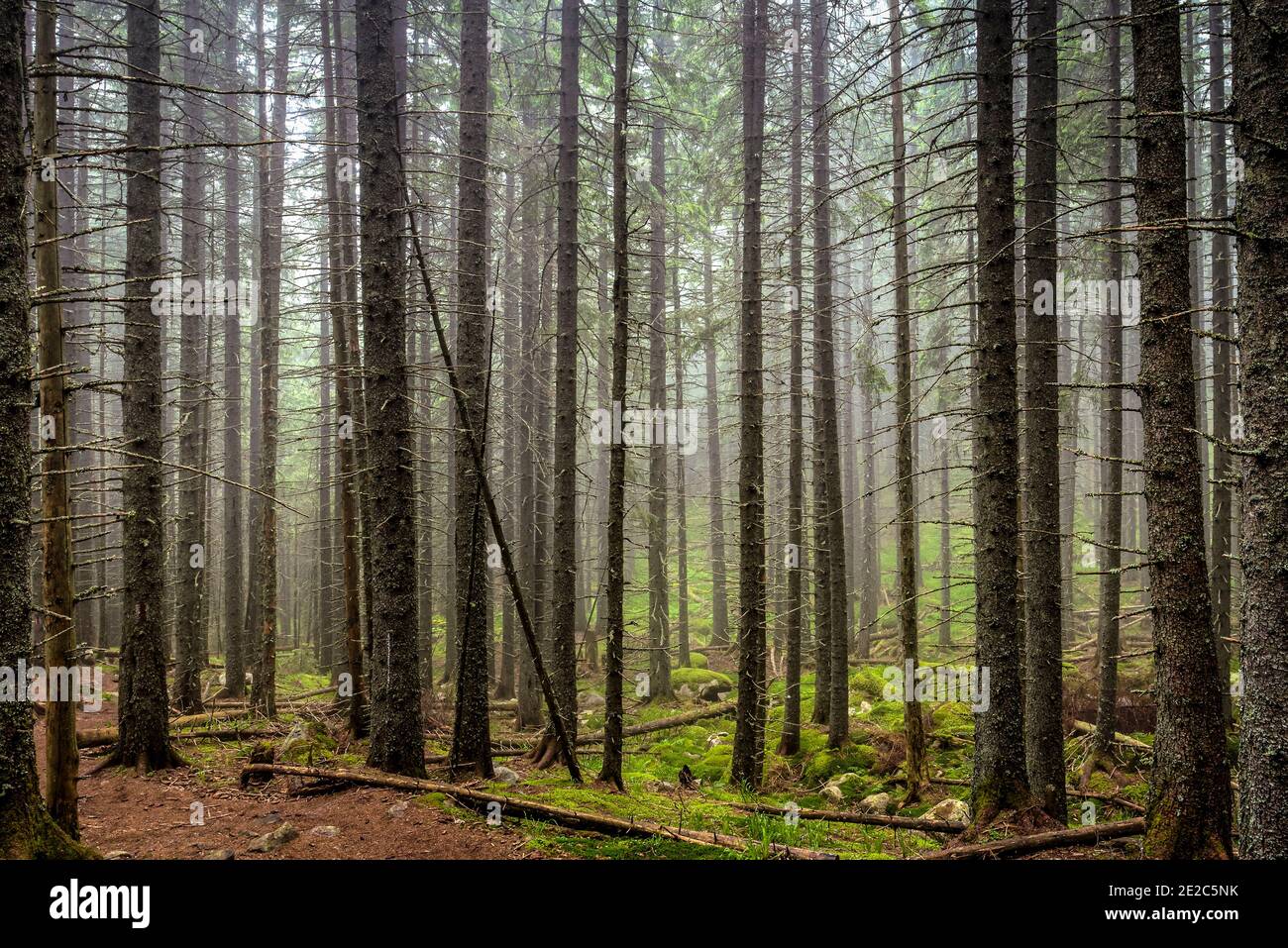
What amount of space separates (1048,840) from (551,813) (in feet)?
15.1

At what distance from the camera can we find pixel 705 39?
16.0 m

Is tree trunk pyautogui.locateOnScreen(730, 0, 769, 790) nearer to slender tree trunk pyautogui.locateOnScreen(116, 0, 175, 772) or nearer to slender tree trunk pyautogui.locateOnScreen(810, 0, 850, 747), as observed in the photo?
slender tree trunk pyautogui.locateOnScreen(810, 0, 850, 747)

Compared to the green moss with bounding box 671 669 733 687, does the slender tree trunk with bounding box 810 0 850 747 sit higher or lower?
higher

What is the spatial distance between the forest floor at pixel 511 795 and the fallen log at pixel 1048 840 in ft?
0.31

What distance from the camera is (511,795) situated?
732 centimetres

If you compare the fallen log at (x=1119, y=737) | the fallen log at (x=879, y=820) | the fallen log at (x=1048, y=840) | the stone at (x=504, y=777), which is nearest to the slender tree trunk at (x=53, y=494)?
the stone at (x=504, y=777)

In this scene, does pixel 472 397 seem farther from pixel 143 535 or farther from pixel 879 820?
pixel 879 820

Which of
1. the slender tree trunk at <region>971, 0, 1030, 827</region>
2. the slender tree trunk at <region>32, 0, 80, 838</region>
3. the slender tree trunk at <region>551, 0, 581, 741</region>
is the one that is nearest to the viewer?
the slender tree trunk at <region>32, 0, 80, 838</region>

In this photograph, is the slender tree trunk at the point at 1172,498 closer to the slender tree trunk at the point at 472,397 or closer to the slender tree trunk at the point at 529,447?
the slender tree trunk at the point at 472,397

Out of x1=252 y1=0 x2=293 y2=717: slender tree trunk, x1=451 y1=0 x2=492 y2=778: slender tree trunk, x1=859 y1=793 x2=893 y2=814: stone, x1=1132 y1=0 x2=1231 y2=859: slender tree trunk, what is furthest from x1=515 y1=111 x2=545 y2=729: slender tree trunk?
x1=1132 y1=0 x2=1231 y2=859: slender tree trunk

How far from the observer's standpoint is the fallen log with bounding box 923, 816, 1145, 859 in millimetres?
6227

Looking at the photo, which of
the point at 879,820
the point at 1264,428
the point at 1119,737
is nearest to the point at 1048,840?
the point at 879,820

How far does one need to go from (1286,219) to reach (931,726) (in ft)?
38.2

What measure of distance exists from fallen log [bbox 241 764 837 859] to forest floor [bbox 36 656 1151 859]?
0.10m
